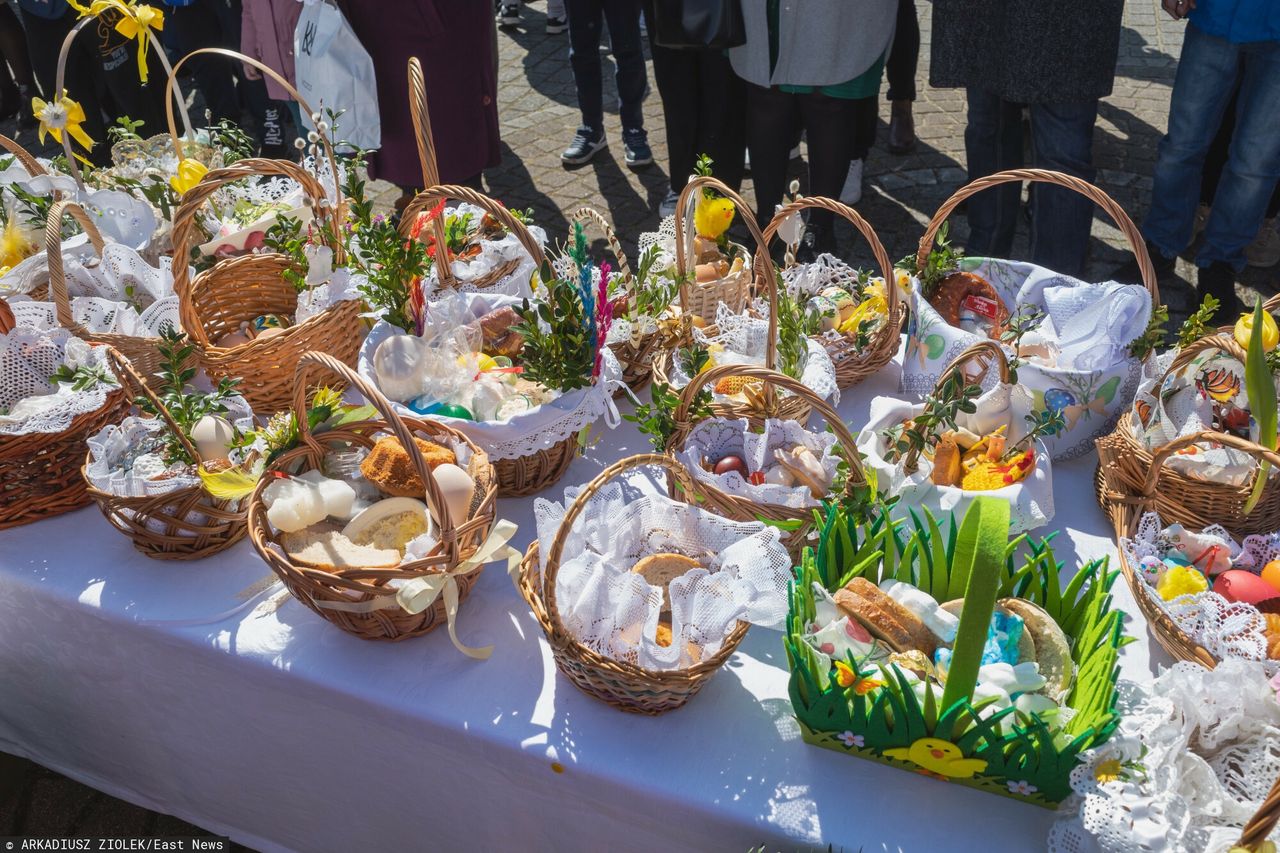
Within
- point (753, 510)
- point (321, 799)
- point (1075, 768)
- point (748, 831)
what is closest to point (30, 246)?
point (321, 799)

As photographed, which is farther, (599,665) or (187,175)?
(187,175)

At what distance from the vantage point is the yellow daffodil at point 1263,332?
1629 mm

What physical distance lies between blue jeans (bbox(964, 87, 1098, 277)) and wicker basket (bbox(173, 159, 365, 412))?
2.25 metres

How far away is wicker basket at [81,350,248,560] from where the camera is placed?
1661 mm

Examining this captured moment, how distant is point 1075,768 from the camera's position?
1.25m

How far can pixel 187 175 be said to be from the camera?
2363 mm

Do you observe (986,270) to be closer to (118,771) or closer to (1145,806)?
(1145,806)

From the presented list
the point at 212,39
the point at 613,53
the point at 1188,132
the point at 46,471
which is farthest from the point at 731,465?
the point at 212,39

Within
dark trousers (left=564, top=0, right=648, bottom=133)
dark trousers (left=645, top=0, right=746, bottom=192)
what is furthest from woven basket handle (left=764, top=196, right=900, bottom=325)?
dark trousers (left=564, top=0, right=648, bottom=133)

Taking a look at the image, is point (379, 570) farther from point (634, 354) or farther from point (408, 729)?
point (634, 354)

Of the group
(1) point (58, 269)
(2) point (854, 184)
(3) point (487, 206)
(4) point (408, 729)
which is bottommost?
(2) point (854, 184)

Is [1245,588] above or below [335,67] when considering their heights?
below

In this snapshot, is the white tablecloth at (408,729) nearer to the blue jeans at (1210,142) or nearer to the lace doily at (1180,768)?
the lace doily at (1180,768)

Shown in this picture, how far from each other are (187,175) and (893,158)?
127 inches
